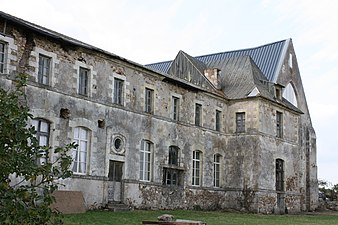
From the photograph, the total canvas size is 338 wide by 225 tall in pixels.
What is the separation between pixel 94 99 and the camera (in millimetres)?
21984

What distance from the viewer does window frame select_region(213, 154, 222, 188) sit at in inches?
1174

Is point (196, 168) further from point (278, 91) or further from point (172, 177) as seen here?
point (278, 91)

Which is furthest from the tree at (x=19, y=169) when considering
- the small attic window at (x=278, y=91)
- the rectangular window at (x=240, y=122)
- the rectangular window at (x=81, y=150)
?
the small attic window at (x=278, y=91)

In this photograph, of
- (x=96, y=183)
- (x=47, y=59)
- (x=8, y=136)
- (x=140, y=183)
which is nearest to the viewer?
(x=8, y=136)

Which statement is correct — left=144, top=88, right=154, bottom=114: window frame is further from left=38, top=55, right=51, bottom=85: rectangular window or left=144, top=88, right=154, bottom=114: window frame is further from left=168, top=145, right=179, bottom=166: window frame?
left=38, top=55, right=51, bottom=85: rectangular window

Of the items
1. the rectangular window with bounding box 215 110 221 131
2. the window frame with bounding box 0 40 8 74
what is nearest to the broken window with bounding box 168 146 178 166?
the rectangular window with bounding box 215 110 221 131

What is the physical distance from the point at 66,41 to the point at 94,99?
2912 mm

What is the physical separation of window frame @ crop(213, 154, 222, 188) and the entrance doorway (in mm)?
8249

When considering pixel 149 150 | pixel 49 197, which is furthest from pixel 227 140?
pixel 49 197

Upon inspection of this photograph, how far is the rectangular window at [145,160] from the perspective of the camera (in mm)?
24484

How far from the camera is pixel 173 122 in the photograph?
87.1 feet

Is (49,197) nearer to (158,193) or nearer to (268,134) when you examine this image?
(158,193)

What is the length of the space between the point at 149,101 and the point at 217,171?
24.3 feet

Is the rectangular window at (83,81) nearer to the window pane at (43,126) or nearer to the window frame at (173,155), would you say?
the window pane at (43,126)
